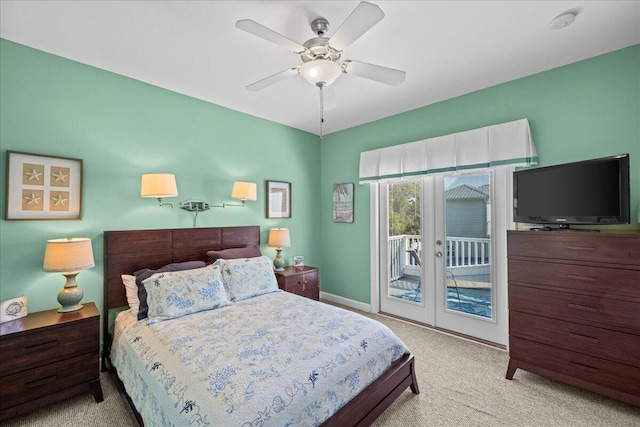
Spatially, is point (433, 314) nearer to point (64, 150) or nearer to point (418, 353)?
point (418, 353)

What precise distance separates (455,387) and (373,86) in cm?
288

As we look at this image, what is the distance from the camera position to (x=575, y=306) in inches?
85.4

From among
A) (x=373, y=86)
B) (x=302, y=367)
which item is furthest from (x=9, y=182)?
(x=373, y=86)

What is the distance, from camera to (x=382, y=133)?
158 inches

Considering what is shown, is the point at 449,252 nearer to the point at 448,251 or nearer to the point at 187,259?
the point at 448,251

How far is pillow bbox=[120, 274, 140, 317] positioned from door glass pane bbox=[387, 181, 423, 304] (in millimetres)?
2971

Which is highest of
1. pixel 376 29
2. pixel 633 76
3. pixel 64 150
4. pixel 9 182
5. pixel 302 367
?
pixel 376 29

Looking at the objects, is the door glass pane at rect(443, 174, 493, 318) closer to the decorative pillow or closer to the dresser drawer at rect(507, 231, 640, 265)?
the dresser drawer at rect(507, 231, 640, 265)

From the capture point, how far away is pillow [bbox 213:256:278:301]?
282 centimetres

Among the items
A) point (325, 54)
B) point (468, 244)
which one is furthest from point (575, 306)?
point (325, 54)

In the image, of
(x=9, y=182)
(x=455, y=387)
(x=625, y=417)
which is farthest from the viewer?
(x=455, y=387)

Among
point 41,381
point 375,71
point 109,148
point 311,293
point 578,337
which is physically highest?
point 375,71

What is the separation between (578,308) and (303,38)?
2.91 m

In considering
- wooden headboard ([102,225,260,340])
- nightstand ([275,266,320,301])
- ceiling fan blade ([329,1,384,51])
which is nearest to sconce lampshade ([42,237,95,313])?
wooden headboard ([102,225,260,340])
